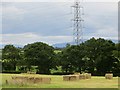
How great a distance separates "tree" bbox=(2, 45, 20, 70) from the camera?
5806 cm

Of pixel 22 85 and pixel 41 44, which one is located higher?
pixel 41 44

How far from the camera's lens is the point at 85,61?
55938 mm

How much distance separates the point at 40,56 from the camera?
57.8 meters

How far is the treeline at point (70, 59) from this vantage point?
177 feet

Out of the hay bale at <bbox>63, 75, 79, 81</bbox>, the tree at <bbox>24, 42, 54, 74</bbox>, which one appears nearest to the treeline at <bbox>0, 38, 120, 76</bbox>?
the tree at <bbox>24, 42, 54, 74</bbox>

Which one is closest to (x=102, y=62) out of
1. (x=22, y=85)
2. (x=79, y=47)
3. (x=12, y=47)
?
(x=79, y=47)

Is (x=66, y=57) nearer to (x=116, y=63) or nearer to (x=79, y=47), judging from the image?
(x=79, y=47)

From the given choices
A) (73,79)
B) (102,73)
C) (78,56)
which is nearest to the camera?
(73,79)

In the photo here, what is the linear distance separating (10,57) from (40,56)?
5840mm

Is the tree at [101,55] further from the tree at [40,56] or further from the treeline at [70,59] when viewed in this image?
the tree at [40,56]

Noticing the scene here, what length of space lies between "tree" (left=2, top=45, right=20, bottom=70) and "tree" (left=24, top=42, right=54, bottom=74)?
2272mm

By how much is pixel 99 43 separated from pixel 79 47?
3540mm

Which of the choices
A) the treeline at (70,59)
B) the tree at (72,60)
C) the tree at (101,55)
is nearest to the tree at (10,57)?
the treeline at (70,59)

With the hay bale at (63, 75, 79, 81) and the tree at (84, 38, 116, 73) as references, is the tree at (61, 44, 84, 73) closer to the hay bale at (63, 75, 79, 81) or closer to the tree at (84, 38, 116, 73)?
the tree at (84, 38, 116, 73)
